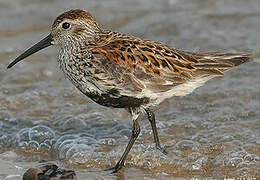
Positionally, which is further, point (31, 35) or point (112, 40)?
point (31, 35)

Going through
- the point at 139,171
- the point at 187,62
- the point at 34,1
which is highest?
the point at 34,1

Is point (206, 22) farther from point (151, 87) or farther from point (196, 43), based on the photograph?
point (151, 87)

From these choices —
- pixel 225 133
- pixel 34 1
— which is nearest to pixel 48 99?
pixel 225 133

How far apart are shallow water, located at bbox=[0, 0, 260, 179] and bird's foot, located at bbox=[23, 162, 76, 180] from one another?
45cm

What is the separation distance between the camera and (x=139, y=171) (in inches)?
281

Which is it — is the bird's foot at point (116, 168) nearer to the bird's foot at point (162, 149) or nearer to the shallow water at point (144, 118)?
the shallow water at point (144, 118)

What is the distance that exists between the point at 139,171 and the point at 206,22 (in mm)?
6325

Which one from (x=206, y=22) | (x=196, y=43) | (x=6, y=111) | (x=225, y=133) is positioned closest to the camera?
(x=225, y=133)

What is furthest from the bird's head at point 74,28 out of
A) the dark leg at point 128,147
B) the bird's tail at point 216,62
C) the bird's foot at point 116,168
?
the bird's foot at point 116,168

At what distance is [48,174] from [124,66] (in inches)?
67.6

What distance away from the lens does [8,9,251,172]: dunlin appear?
22.5 ft

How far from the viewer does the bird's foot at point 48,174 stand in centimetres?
618

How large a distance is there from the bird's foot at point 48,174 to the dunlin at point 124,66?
1.00 m

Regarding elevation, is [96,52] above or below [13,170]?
above
